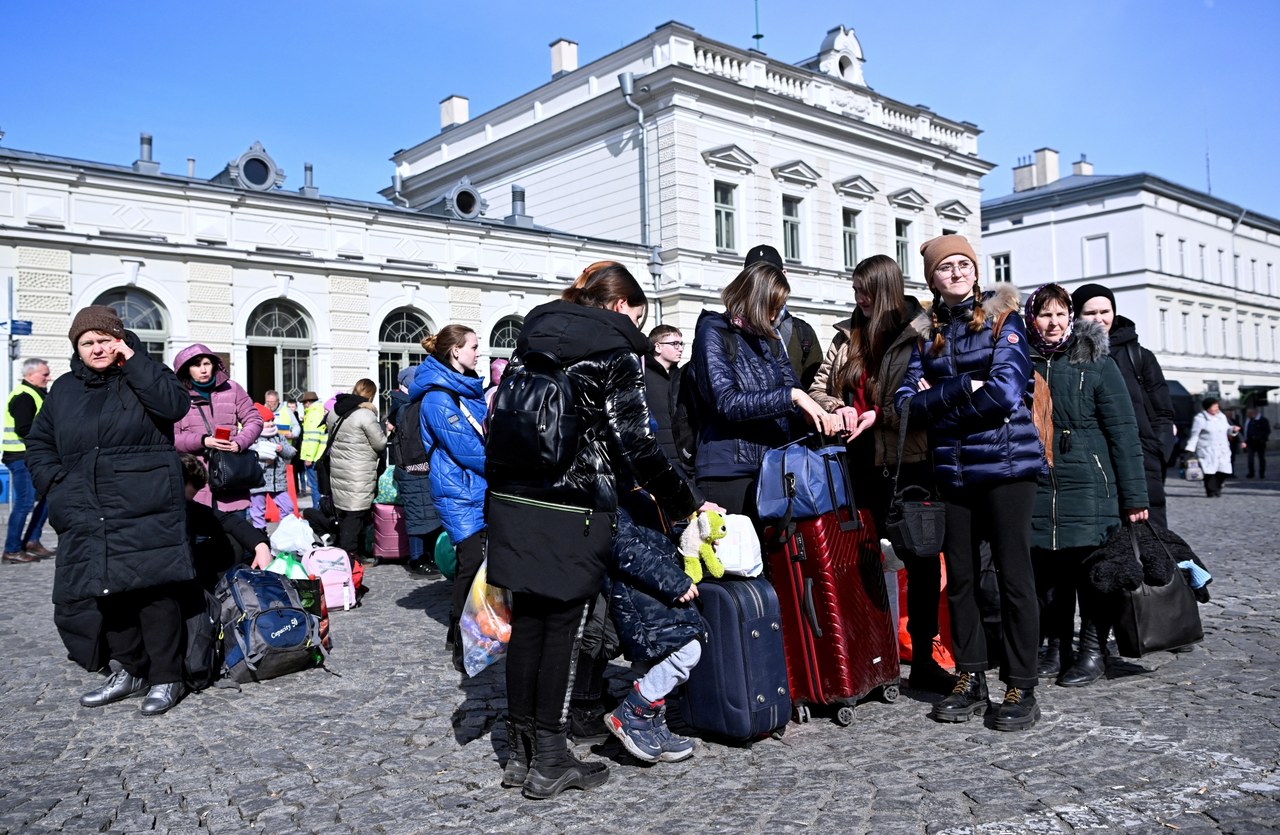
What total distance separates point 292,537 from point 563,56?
84.5 ft

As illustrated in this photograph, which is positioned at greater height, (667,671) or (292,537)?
(292,537)

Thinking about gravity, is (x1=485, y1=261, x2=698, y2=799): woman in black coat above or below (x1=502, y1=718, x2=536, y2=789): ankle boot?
above

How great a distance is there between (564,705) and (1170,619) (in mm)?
3160

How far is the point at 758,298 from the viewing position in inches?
187

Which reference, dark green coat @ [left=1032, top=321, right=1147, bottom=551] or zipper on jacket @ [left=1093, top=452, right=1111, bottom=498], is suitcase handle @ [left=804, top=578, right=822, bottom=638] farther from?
zipper on jacket @ [left=1093, top=452, right=1111, bottom=498]

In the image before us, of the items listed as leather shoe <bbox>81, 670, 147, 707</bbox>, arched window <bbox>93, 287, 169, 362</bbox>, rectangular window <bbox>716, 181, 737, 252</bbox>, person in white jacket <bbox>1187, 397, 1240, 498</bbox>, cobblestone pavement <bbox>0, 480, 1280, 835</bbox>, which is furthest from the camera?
rectangular window <bbox>716, 181, 737, 252</bbox>

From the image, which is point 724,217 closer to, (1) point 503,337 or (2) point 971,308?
(1) point 503,337

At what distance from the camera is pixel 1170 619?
203 inches

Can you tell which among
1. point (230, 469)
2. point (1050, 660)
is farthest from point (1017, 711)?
point (230, 469)

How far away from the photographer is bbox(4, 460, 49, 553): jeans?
35.9 feet

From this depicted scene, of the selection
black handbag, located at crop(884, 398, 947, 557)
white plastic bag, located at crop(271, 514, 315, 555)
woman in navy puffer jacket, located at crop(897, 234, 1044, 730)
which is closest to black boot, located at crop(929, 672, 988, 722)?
woman in navy puffer jacket, located at crop(897, 234, 1044, 730)

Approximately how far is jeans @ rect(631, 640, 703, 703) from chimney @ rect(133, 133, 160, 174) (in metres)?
20.0

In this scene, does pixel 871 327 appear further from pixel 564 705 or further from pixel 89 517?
pixel 89 517

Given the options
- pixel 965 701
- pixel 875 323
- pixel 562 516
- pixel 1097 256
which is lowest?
pixel 965 701
